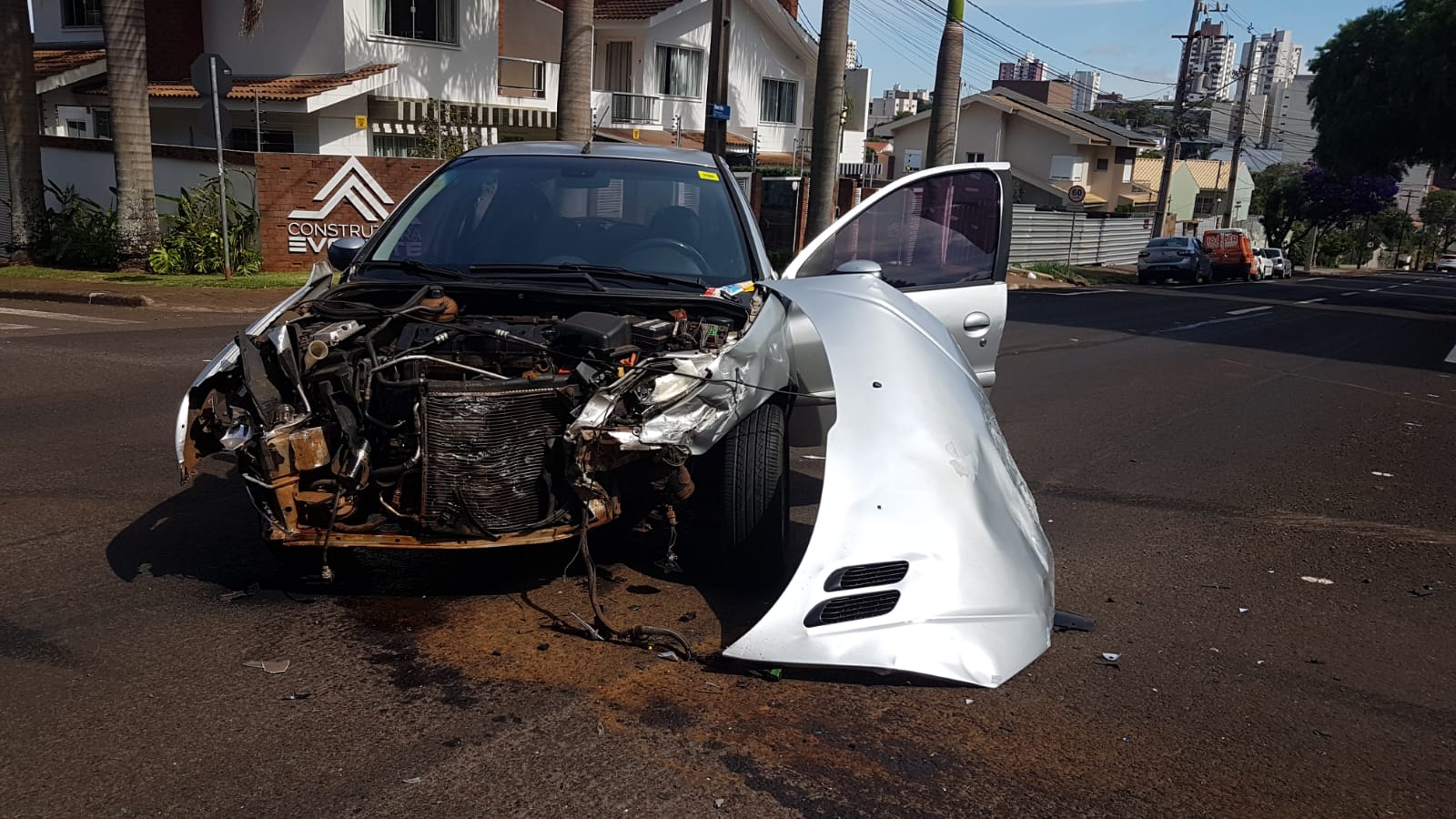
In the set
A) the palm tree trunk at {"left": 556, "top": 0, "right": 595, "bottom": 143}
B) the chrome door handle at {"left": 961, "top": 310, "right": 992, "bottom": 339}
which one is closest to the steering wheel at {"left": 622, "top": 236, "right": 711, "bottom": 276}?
the chrome door handle at {"left": 961, "top": 310, "right": 992, "bottom": 339}

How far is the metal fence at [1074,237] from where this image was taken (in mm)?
35000

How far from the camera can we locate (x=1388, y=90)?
34.4m

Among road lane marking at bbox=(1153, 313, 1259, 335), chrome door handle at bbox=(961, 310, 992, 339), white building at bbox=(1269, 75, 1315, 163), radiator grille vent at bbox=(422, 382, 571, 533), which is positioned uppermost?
white building at bbox=(1269, 75, 1315, 163)

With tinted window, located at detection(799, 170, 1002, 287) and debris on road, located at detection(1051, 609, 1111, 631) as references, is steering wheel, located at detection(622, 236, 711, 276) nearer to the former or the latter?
tinted window, located at detection(799, 170, 1002, 287)

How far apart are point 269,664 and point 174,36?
1064 inches

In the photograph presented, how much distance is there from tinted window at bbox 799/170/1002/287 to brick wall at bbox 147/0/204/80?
24690 mm

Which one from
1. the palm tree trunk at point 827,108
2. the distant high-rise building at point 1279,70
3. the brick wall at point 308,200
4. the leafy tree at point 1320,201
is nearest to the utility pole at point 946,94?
the palm tree trunk at point 827,108

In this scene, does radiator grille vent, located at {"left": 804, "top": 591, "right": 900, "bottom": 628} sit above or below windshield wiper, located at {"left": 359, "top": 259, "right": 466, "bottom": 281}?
below

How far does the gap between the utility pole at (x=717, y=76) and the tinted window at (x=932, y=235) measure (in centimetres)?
1364

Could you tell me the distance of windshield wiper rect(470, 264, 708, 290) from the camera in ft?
17.3

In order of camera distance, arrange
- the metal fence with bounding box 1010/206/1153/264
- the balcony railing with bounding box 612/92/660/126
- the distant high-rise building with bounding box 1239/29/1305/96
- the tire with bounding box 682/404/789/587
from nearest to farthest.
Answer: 1. the tire with bounding box 682/404/789/587
2. the balcony railing with bounding box 612/92/660/126
3. the metal fence with bounding box 1010/206/1153/264
4. the distant high-rise building with bounding box 1239/29/1305/96

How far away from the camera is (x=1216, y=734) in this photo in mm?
3836

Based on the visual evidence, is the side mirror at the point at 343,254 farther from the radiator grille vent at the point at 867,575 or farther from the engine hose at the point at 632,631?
the radiator grille vent at the point at 867,575

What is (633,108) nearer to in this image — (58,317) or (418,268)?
(58,317)
